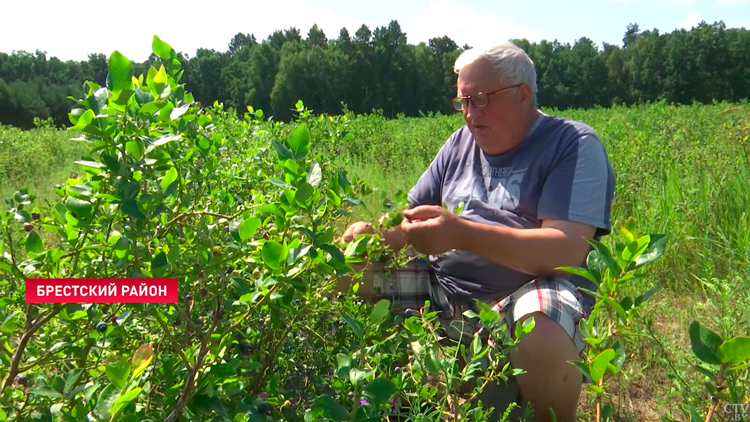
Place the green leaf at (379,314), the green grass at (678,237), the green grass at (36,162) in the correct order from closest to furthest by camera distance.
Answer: the green leaf at (379,314) < the green grass at (678,237) < the green grass at (36,162)

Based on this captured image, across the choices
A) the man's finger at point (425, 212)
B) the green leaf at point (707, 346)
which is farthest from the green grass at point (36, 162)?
the green leaf at point (707, 346)

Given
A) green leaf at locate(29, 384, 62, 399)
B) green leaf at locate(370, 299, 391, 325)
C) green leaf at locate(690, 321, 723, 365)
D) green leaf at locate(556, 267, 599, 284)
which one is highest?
green leaf at locate(556, 267, 599, 284)

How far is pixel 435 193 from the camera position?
2.57 meters

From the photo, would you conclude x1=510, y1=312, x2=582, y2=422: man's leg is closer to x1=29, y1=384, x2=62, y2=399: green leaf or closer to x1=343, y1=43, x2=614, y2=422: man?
x1=343, y1=43, x2=614, y2=422: man

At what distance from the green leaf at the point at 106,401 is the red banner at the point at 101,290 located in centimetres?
20

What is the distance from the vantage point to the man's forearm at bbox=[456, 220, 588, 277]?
1856 mm

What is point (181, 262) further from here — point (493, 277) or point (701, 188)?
point (701, 188)

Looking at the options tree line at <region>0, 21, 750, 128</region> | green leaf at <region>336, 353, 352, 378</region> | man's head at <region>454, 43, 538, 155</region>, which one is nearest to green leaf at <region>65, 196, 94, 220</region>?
green leaf at <region>336, 353, 352, 378</region>

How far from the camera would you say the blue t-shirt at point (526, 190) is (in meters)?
1.97

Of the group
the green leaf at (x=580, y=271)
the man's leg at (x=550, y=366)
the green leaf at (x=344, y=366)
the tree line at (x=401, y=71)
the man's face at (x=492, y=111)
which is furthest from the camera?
the tree line at (x=401, y=71)

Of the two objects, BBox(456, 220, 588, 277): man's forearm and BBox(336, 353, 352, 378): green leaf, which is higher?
BBox(336, 353, 352, 378): green leaf

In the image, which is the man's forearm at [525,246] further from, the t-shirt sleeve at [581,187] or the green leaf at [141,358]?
the green leaf at [141,358]

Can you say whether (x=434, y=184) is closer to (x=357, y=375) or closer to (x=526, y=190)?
(x=526, y=190)

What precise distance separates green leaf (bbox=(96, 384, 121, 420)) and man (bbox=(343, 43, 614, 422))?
915mm
